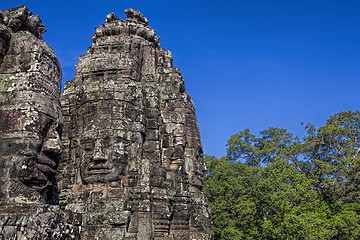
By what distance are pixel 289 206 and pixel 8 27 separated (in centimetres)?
2053

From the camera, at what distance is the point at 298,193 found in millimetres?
21656

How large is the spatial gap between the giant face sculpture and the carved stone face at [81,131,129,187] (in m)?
5.52

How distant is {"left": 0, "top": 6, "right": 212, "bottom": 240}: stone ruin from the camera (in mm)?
4340

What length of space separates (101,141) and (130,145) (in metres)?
0.91

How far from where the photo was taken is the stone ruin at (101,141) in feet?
14.2

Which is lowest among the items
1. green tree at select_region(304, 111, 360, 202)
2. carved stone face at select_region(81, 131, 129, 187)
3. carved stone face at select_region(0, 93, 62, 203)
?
carved stone face at select_region(0, 93, 62, 203)

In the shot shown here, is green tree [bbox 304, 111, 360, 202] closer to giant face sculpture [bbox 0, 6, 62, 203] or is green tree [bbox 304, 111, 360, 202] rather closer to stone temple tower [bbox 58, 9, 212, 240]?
stone temple tower [bbox 58, 9, 212, 240]

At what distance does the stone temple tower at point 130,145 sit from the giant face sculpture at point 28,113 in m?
5.53

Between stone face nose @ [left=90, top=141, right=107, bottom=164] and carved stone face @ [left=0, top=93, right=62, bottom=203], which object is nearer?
carved stone face @ [left=0, top=93, right=62, bottom=203]

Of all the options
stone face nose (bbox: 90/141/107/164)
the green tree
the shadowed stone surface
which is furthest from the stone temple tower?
the green tree

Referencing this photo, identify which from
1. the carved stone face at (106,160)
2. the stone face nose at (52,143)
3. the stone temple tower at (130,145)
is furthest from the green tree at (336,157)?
the stone face nose at (52,143)

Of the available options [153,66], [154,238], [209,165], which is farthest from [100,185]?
[209,165]

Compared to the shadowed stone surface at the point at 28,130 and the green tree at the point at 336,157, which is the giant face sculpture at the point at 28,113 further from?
the green tree at the point at 336,157

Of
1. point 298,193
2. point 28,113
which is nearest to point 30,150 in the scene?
point 28,113
